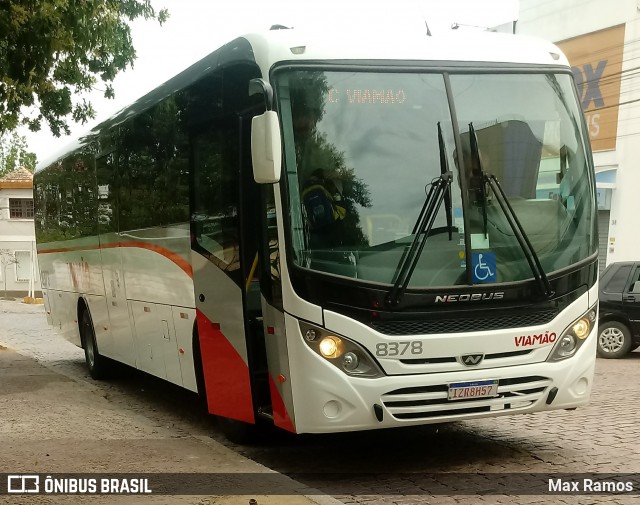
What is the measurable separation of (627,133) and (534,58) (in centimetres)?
2174

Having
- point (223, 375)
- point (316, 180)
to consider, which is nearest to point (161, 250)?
point (223, 375)

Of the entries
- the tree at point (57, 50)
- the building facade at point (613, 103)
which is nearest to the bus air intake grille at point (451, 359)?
the tree at point (57, 50)

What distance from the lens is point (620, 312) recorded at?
1492cm

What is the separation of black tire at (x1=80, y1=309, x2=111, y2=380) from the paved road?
2305 millimetres

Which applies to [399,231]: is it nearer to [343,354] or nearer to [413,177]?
[413,177]

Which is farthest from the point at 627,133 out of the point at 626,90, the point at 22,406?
the point at 22,406

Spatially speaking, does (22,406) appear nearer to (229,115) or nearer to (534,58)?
(229,115)

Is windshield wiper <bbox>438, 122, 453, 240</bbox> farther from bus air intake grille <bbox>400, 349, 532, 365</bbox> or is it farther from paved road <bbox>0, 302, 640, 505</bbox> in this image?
paved road <bbox>0, 302, 640, 505</bbox>

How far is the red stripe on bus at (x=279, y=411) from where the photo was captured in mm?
6402

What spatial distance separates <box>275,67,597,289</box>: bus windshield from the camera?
627 centimetres

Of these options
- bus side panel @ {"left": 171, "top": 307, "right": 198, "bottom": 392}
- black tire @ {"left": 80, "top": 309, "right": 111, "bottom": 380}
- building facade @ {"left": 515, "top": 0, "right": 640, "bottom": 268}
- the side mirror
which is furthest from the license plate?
building facade @ {"left": 515, "top": 0, "right": 640, "bottom": 268}

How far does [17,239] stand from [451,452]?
148 ft

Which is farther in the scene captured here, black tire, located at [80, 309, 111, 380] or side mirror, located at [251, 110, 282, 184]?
black tire, located at [80, 309, 111, 380]

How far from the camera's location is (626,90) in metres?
27.0
